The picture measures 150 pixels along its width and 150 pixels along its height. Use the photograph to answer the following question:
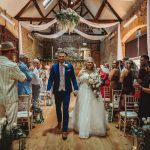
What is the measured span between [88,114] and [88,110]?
0.25 feet

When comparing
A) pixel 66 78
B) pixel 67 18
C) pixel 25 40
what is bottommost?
pixel 66 78

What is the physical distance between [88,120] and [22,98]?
4.32ft

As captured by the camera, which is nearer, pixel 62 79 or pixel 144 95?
pixel 144 95

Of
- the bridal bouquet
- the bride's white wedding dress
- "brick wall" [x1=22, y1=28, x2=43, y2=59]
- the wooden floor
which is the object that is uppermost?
"brick wall" [x1=22, y1=28, x2=43, y2=59]

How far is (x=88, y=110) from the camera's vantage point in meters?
5.47

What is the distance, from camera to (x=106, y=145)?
15.7 ft

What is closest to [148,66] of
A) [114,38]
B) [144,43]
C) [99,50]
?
[144,43]

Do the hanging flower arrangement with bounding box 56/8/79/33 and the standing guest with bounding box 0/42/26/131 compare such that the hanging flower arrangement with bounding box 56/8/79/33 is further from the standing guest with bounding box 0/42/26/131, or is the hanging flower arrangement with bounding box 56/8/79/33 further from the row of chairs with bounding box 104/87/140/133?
the standing guest with bounding box 0/42/26/131

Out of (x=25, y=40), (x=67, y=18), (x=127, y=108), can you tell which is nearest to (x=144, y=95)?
(x=127, y=108)

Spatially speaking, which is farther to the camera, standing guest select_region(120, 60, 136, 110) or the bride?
standing guest select_region(120, 60, 136, 110)

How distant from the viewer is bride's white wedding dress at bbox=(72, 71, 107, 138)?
17.7ft

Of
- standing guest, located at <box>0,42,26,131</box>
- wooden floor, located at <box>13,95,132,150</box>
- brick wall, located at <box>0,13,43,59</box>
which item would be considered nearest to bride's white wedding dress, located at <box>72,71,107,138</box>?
wooden floor, located at <box>13,95,132,150</box>

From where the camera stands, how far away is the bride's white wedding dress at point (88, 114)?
17.7ft

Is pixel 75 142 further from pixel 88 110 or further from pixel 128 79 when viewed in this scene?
pixel 128 79
